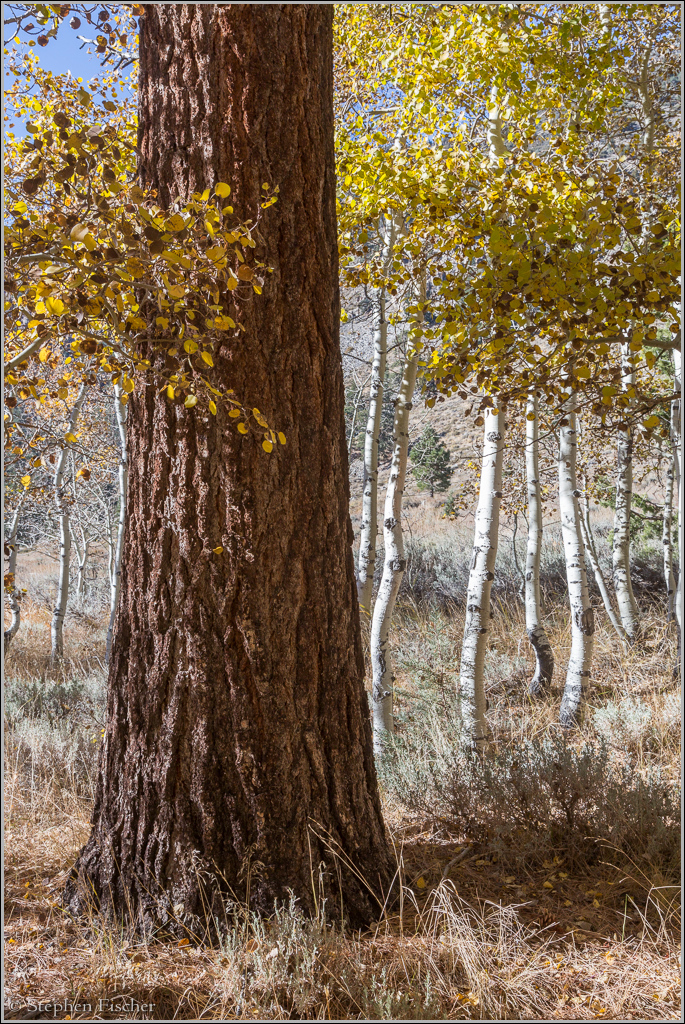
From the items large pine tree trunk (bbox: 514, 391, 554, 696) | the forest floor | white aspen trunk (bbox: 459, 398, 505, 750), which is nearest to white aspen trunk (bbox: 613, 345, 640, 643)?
large pine tree trunk (bbox: 514, 391, 554, 696)

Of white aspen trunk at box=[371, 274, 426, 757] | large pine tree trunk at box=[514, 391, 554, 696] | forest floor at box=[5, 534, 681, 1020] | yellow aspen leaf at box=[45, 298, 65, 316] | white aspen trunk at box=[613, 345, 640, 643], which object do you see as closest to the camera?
yellow aspen leaf at box=[45, 298, 65, 316]

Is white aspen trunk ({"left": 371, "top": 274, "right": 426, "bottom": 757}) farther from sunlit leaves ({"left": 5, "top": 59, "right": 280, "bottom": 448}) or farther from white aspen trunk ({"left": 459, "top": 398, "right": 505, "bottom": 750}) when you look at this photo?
sunlit leaves ({"left": 5, "top": 59, "right": 280, "bottom": 448})

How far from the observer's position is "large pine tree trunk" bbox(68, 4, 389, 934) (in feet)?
7.47

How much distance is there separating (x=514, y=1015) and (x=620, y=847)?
99 centimetres

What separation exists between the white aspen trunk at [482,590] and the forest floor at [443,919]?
0.94 feet

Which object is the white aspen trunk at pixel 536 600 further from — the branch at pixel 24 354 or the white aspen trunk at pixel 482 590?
the branch at pixel 24 354

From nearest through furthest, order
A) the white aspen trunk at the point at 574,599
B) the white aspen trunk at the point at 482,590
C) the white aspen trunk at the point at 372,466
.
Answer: the white aspen trunk at the point at 482,590 → the white aspen trunk at the point at 574,599 → the white aspen trunk at the point at 372,466

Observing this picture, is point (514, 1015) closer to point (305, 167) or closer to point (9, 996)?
point (9, 996)

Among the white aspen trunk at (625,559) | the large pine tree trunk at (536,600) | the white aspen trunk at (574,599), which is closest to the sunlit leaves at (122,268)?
the white aspen trunk at (574,599)

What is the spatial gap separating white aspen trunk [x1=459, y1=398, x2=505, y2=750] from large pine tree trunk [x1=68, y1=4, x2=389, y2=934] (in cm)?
241

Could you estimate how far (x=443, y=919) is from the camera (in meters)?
2.39

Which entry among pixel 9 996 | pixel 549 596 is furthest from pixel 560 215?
pixel 549 596

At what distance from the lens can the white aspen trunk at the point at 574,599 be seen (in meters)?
5.21

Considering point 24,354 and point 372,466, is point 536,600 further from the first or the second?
point 24,354
